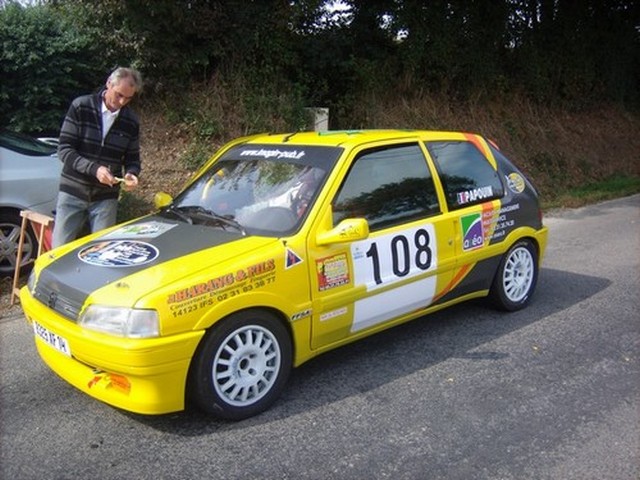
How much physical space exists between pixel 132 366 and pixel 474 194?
9.42 ft

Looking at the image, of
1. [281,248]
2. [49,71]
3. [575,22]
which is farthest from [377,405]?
[575,22]

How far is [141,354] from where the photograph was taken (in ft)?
9.81

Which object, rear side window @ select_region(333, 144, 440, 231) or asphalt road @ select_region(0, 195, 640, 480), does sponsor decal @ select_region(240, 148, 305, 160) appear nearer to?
rear side window @ select_region(333, 144, 440, 231)

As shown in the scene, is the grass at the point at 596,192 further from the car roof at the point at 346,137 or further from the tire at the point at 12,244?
the tire at the point at 12,244

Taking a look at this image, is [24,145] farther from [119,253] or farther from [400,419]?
[400,419]

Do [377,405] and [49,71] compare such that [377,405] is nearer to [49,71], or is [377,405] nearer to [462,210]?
[462,210]

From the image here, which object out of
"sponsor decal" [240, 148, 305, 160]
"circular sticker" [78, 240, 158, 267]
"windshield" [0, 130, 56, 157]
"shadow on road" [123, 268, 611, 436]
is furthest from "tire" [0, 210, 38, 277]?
"shadow on road" [123, 268, 611, 436]

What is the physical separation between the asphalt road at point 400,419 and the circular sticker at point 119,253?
33.7 inches

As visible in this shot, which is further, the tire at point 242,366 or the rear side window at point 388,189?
the rear side window at point 388,189

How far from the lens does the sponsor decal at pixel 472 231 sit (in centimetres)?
454

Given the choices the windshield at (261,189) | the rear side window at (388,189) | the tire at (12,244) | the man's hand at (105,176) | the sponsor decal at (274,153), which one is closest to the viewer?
the windshield at (261,189)

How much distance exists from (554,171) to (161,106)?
819cm

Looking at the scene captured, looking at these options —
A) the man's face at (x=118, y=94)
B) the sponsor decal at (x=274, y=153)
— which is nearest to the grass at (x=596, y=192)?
the sponsor decal at (x=274, y=153)

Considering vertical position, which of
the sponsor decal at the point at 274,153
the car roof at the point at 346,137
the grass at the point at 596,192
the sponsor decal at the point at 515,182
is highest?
the car roof at the point at 346,137
